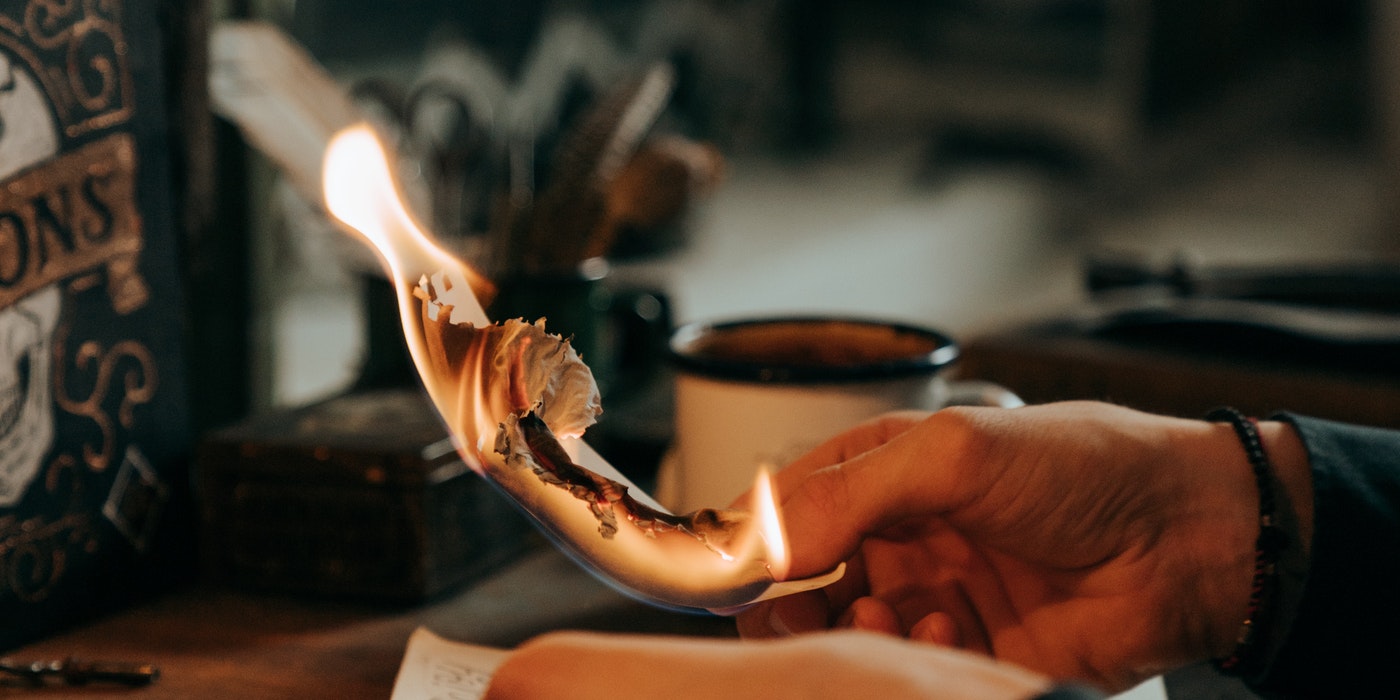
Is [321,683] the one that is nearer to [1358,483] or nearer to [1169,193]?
[1358,483]

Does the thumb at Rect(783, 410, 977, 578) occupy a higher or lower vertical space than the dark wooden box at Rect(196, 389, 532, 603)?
higher

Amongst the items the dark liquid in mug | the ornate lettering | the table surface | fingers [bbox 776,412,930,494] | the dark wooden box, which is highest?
the ornate lettering

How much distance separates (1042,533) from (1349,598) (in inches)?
5.1

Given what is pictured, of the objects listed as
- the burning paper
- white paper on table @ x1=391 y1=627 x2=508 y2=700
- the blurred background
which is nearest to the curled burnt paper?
the burning paper

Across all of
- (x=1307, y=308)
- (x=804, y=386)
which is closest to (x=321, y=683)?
(x=804, y=386)

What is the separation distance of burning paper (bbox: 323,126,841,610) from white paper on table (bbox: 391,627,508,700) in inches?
5.0

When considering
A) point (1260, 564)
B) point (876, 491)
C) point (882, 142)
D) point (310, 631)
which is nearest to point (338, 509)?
point (310, 631)

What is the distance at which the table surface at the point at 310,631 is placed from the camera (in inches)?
18.7

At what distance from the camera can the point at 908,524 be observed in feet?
1.79

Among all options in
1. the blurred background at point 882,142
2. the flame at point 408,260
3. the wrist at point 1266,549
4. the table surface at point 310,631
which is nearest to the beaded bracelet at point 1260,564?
the wrist at point 1266,549

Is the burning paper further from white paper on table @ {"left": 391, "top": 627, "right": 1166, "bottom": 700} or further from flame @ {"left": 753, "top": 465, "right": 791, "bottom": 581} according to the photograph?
white paper on table @ {"left": 391, "top": 627, "right": 1166, "bottom": 700}

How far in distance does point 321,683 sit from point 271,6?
0.56 meters

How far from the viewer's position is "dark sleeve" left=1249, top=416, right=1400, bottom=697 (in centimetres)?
46

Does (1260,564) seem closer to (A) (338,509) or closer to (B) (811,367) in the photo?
(B) (811,367)
